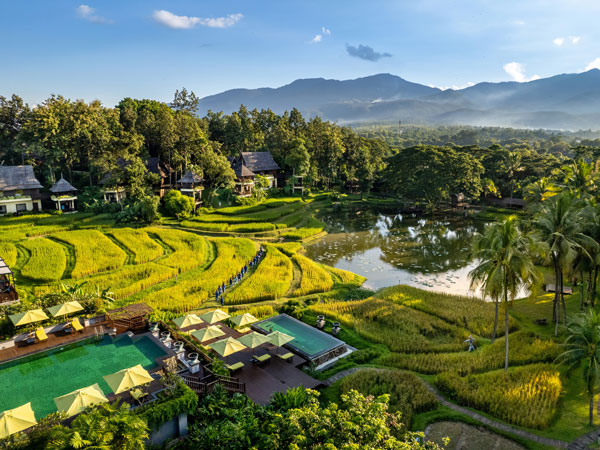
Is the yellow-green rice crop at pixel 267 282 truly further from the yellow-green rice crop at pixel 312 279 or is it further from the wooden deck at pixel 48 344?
the wooden deck at pixel 48 344

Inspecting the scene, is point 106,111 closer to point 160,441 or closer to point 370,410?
point 160,441

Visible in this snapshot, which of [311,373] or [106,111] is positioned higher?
[106,111]

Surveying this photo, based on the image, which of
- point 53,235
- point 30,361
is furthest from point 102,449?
point 53,235

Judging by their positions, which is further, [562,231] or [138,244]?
[138,244]

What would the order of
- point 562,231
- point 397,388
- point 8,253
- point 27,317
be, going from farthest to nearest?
point 8,253
point 562,231
point 27,317
point 397,388

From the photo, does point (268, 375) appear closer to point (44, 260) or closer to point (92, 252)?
point (44, 260)

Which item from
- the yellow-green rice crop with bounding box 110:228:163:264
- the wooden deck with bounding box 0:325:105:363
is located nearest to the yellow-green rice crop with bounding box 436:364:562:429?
the wooden deck with bounding box 0:325:105:363

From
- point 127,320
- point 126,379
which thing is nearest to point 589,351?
point 126,379

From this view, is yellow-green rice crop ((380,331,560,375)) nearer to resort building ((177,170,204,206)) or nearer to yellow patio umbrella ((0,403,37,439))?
yellow patio umbrella ((0,403,37,439))
